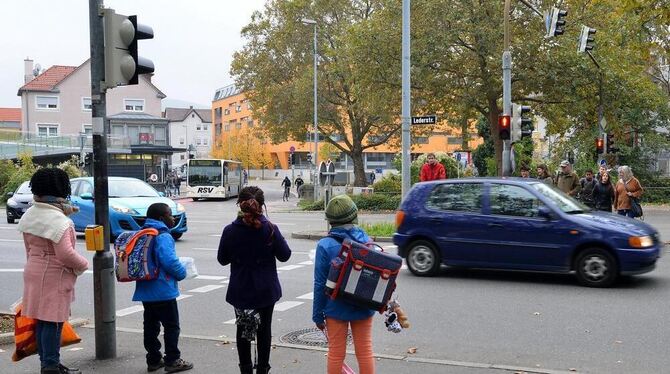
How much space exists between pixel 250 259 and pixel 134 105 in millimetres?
71604

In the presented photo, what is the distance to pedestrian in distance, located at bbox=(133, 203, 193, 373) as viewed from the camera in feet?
18.4

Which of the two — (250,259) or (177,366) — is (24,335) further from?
(250,259)

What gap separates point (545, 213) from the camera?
10.1m

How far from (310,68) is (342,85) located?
2.27 metres

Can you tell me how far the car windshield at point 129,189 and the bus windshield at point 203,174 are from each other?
92.6 ft

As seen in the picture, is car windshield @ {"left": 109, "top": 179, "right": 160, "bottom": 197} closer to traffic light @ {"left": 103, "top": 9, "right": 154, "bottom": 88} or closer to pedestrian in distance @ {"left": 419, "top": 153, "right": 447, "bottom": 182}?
pedestrian in distance @ {"left": 419, "top": 153, "right": 447, "bottom": 182}

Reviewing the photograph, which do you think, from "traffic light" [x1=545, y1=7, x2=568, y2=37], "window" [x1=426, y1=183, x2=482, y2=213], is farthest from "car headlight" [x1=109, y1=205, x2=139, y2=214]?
"traffic light" [x1=545, y1=7, x2=568, y2=37]

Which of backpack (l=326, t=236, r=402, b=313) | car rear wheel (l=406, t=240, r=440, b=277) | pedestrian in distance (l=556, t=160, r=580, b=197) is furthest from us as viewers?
pedestrian in distance (l=556, t=160, r=580, b=197)

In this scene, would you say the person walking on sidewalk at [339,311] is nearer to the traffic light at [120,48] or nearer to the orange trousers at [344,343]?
the orange trousers at [344,343]

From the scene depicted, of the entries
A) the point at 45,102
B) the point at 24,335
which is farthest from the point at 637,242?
the point at 45,102

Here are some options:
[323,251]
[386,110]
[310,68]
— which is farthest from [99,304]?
[310,68]

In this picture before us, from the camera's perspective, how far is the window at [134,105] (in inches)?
2872

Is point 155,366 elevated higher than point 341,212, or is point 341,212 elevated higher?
point 341,212

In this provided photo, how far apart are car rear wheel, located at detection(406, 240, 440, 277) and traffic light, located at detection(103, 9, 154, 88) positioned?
246 inches
